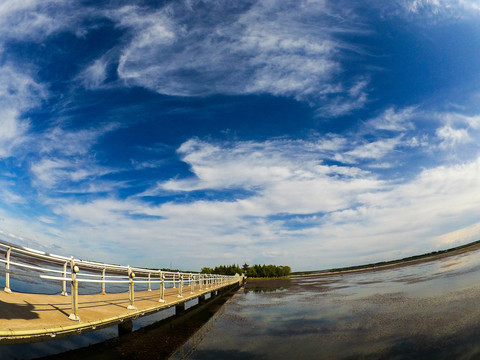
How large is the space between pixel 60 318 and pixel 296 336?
7.24 metres

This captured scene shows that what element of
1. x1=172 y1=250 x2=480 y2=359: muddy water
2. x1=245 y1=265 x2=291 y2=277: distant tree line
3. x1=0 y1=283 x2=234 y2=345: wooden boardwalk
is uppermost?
x1=0 y1=283 x2=234 y2=345: wooden boardwalk

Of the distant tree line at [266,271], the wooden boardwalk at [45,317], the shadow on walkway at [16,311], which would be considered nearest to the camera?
the wooden boardwalk at [45,317]

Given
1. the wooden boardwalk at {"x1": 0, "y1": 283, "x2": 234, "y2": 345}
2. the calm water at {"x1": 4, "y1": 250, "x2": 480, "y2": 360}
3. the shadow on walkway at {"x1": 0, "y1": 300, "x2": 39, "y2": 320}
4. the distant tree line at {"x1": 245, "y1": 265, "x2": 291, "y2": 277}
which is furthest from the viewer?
the distant tree line at {"x1": 245, "y1": 265, "x2": 291, "y2": 277}

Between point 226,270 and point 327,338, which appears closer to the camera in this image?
point 327,338

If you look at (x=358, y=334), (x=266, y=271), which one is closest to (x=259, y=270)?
(x=266, y=271)

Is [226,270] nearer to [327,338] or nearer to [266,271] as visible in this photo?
[266,271]

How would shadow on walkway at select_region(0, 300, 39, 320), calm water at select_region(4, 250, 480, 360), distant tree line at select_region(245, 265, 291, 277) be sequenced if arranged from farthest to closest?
distant tree line at select_region(245, 265, 291, 277), calm water at select_region(4, 250, 480, 360), shadow on walkway at select_region(0, 300, 39, 320)

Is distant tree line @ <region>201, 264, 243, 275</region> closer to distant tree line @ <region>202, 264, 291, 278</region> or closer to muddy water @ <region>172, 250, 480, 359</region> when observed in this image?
distant tree line @ <region>202, 264, 291, 278</region>

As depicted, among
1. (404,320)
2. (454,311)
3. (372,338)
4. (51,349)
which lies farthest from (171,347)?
(454,311)

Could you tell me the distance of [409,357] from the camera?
255 inches

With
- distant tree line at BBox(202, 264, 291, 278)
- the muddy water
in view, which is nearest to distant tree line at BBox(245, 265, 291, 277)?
distant tree line at BBox(202, 264, 291, 278)

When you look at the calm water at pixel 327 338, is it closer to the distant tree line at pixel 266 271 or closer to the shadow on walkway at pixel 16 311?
the shadow on walkway at pixel 16 311

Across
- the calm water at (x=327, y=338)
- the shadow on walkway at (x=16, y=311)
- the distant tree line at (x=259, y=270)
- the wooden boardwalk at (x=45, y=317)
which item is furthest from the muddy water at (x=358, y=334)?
the distant tree line at (x=259, y=270)

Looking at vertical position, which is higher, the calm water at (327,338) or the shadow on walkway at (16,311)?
the shadow on walkway at (16,311)
